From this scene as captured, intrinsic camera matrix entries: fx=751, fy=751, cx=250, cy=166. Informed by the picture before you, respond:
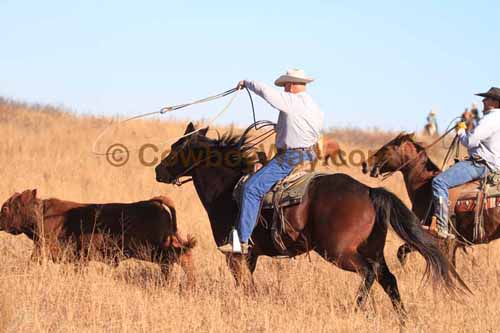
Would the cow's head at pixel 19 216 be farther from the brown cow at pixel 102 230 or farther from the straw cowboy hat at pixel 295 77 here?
the straw cowboy hat at pixel 295 77

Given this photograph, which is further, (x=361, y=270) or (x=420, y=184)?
(x=420, y=184)

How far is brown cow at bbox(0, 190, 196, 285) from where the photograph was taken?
907 cm

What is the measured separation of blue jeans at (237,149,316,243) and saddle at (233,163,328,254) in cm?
7

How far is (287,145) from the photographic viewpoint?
7.89 metres

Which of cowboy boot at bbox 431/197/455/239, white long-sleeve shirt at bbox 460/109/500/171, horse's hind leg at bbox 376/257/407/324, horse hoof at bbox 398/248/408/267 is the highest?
white long-sleeve shirt at bbox 460/109/500/171

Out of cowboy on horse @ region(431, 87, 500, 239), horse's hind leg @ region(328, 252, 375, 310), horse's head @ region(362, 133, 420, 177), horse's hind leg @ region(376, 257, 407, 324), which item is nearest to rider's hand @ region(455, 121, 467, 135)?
cowboy on horse @ region(431, 87, 500, 239)

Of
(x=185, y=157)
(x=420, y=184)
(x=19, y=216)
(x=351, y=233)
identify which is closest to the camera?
(x=351, y=233)

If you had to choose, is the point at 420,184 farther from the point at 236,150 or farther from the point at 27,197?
the point at 27,197

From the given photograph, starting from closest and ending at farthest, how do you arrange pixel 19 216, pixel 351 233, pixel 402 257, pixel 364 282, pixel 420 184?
pixel 364 282
pixel 351 233
pixel 19 216
pixel 402 257
pixel 420 184

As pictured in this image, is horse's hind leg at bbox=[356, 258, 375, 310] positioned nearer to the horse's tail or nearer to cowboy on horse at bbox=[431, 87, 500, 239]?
the horse's tail

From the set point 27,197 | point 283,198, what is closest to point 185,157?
point 283,198

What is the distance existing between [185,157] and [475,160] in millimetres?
3473

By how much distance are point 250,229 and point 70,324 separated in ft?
7.32

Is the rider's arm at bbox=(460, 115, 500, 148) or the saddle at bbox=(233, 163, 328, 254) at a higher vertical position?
the rider's arm at bbox=(460, 115, 500, 148)
